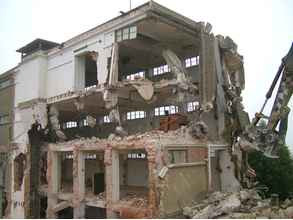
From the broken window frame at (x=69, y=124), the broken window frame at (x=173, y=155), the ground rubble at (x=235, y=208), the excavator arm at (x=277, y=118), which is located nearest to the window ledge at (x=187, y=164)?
the broken window frame at (x=173, y=155)

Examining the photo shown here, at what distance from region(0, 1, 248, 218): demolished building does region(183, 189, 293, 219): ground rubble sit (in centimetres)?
79

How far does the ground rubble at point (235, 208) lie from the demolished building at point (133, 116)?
79 centimetres

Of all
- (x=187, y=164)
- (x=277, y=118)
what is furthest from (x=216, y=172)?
(x=277, y=118)

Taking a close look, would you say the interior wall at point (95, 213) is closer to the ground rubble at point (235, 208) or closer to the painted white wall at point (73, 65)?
the painted white wall at point (73, 65)

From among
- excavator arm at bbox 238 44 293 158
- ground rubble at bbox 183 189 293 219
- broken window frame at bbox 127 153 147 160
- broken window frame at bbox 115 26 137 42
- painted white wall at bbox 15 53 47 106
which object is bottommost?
ground rubble at bbox 183 189 293 219

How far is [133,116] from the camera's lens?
2683 centimetres

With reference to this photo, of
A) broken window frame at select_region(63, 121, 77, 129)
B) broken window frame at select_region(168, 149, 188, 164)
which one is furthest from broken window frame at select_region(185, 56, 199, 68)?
broken window frame at select_region(63, 121, 77, 129)

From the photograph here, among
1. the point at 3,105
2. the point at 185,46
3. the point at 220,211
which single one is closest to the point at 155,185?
the point at 220,211

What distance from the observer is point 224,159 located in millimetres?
19938

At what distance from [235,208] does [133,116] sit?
13.5 meters

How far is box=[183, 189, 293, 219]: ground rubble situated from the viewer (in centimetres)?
1341

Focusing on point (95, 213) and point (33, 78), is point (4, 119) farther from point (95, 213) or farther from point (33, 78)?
point (95, 213)

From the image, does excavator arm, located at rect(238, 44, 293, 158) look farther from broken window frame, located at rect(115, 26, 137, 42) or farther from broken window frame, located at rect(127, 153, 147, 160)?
broken window frame, located at rect(127, 153, 147, 160)

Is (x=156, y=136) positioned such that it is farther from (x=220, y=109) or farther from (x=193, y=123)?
(x=220, y=109)
